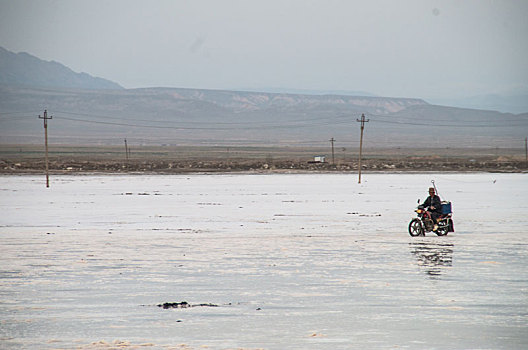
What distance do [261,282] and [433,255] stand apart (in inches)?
221

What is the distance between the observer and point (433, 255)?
18.1 m

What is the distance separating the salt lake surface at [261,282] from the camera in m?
10.0

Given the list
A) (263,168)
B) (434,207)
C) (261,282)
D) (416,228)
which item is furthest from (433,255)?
(263,168)

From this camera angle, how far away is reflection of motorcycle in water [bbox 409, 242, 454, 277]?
16.0 m

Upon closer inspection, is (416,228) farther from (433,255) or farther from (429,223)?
(433,255)

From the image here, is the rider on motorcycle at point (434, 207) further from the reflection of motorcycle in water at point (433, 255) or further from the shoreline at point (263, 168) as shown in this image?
the shoreline at point (263, 168)

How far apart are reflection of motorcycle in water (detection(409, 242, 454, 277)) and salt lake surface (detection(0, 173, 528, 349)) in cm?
5

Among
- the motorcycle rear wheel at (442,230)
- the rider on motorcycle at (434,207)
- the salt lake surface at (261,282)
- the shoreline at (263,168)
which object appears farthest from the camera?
the shoreline at (263,168)

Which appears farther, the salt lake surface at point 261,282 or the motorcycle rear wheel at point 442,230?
the motorcycle rear wheel at point 442,230

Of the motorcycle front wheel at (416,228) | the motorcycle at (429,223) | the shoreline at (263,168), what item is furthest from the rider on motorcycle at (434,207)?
the shoreline at (263,168)

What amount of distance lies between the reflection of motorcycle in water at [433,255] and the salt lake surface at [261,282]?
0.05 metres

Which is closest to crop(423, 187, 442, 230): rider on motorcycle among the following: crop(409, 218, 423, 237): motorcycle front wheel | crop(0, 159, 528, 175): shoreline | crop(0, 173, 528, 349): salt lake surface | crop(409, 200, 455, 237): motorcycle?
crop(409, 200, 455, 237): motorcycle

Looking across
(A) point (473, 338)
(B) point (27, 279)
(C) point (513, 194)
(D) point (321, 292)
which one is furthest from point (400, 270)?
(C) point (513, 194)

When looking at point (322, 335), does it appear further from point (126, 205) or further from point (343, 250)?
point (126, 205)
